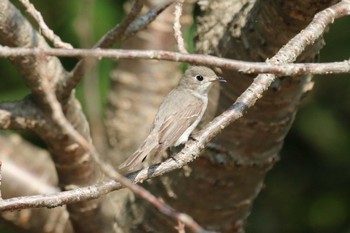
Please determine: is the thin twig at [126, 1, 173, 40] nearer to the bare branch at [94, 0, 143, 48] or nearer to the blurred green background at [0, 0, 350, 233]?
the bare branch at [94, 0, 143, 48]

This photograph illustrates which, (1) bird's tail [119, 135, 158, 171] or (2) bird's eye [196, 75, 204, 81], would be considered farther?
(2) bird's eye [196, 75, 204, 81]

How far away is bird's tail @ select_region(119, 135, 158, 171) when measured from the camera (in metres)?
2.84

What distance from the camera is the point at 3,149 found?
11.9ft

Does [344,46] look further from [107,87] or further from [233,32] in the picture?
[233,32]

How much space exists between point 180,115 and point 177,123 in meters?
0.07

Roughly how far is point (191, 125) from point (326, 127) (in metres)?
1.83

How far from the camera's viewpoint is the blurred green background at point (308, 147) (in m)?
4.69

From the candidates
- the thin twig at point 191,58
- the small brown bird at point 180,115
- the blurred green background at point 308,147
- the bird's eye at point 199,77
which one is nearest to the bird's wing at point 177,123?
the small brown bird at point 180,115

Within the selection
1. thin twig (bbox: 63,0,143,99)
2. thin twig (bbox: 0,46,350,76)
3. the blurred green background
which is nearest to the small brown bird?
thin twig (bbox: 63,0,143,99)

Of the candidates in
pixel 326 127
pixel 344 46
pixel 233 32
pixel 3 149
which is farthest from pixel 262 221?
pixel 233 32

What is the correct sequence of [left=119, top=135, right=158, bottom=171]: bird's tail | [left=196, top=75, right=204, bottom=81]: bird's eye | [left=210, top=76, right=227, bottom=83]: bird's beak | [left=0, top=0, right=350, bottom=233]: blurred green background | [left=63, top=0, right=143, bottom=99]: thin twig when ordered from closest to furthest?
[left=63, top=0, right=143, bottom=99]: thin twig, [left=119, top=135, right=158, bottom=171]: bird's tail, [left=210, top=76, right=227, bottom=83]: bird's beak, [left=196, top=75, right=204, bottom=81]: bird's eye, [left=0, top=0, right=350, bottom=233]: blurred green background

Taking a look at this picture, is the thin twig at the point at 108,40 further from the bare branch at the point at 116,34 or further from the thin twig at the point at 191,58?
the thin twig at the point at 191,58

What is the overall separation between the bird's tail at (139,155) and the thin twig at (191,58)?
77 centimetres

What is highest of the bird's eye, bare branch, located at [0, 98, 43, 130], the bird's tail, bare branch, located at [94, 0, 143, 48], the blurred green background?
bare branch, located at [94, 0, 143, 48]
